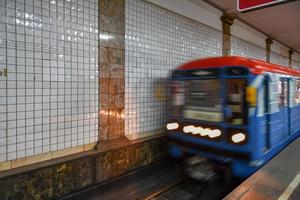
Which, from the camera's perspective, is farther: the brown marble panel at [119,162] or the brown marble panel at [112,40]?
the brown marble panel at [119,162]

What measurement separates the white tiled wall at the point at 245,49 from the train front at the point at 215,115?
4637 millimetres

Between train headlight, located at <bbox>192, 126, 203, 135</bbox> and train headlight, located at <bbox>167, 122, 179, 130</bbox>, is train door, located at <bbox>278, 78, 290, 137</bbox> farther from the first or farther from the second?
train headlight, located at <bbox>167, 122, 179, 130</bbox>

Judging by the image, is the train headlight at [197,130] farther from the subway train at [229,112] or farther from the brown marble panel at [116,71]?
the brown marble panel at [116,71]

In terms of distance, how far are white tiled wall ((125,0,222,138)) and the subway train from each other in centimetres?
68

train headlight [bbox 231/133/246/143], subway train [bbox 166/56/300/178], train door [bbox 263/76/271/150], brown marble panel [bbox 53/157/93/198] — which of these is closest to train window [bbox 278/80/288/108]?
subway train [bbox 166/56/300/178]

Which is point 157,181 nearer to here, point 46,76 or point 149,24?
point 46,76

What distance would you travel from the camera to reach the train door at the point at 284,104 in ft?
15.7

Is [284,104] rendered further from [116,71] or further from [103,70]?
[103,70]

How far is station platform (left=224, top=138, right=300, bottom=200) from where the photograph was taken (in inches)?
116

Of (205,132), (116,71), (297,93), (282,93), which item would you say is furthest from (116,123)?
(297,93)

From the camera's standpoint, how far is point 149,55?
16.7ft

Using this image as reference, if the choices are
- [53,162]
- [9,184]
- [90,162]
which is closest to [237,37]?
[90,162]

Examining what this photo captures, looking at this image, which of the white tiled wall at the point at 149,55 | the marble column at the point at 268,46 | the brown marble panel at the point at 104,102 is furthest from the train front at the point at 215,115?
the marble column at the point at 268,46

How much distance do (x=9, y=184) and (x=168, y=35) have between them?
4369mm
